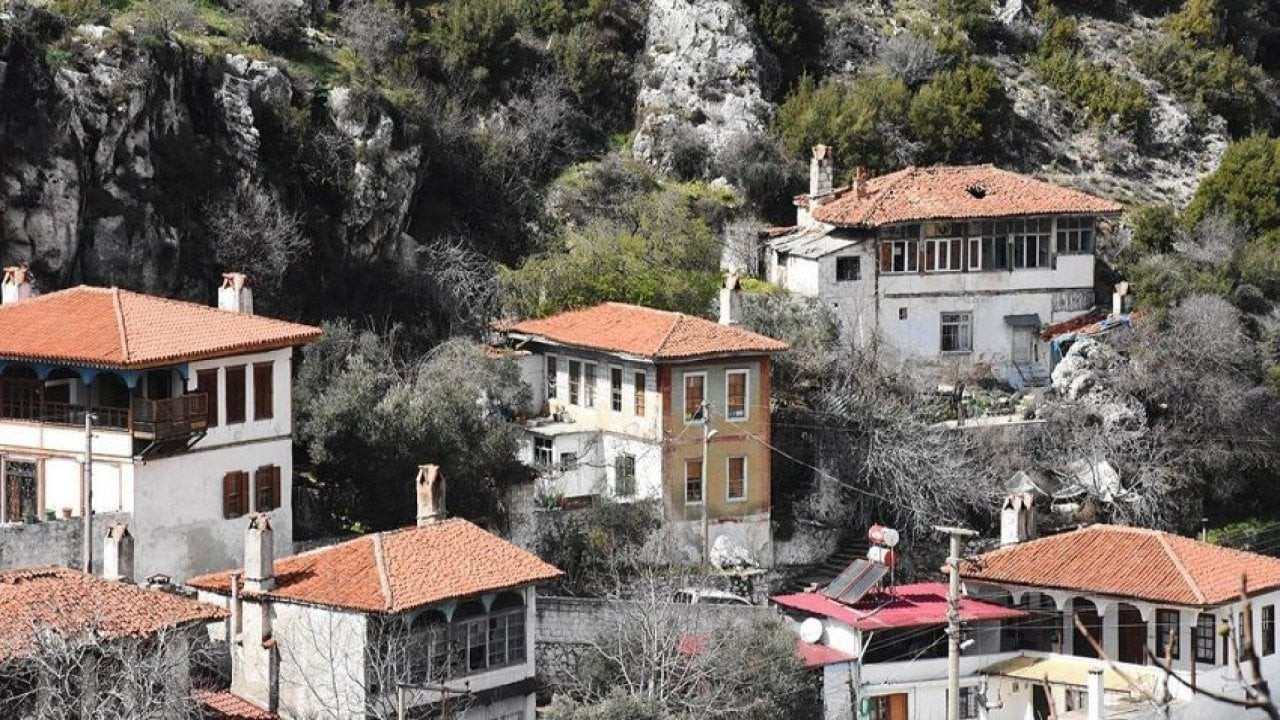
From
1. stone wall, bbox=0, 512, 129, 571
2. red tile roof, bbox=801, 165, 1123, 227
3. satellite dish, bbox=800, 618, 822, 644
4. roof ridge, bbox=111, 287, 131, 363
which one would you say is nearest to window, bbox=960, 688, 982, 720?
satellite dish, bbox=800, 618, 822, 644

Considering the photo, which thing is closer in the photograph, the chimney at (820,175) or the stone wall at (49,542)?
the stone wall at (49,542)

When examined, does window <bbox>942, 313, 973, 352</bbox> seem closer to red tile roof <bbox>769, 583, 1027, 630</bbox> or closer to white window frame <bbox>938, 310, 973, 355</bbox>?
white window frame <bbox>938, 310, 973, 355</bbox>

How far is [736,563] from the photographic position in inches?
2443

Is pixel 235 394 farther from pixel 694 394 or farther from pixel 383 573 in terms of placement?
pixel 694 394

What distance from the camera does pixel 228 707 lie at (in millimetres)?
47688

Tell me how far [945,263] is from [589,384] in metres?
12.5

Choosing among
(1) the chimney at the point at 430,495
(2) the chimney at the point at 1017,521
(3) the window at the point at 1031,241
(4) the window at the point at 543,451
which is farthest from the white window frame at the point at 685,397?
(3) the window at the point at 1031,241

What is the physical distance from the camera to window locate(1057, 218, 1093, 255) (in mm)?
75000

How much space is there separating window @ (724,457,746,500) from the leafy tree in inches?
181

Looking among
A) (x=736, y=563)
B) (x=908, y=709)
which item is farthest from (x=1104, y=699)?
(x=736, y=563)

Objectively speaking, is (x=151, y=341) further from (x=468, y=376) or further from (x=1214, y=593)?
(x=1214, y=593)

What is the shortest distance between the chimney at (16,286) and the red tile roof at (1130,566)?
18.4 m

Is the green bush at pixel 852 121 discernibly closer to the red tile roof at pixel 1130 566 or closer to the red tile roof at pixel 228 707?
the red tile roof at pixel 1130 566

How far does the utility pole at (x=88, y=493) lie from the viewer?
52469 mm
